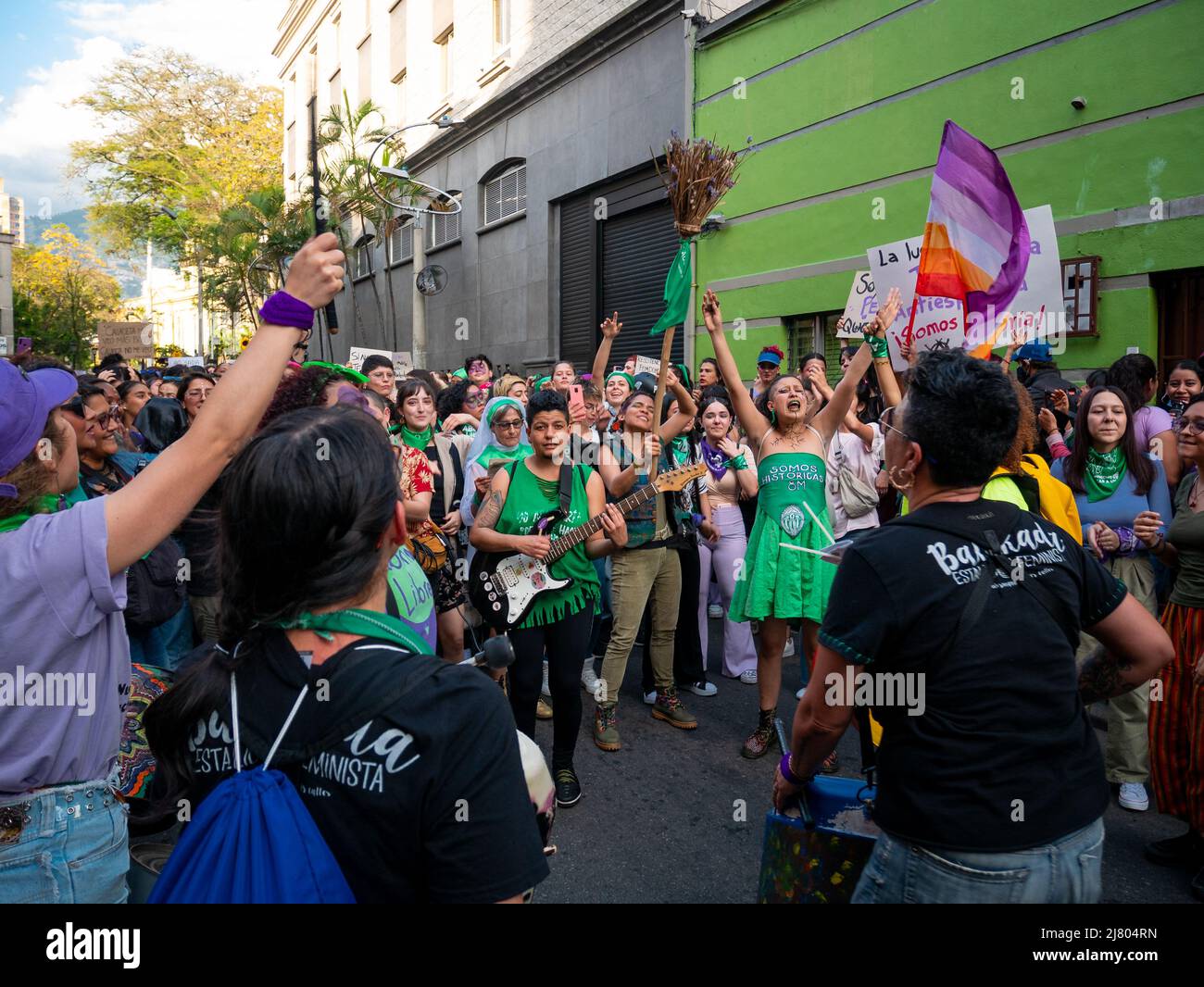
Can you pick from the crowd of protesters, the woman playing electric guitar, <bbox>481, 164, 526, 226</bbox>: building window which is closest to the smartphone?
the woman playing electric guitar

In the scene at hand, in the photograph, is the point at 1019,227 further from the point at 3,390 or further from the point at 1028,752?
the point at 3,390

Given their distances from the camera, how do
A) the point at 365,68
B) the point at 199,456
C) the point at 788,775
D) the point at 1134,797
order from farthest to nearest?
the point at 365,68 → the point at 1134,797 → the point at 788,775 → the point at 199,456

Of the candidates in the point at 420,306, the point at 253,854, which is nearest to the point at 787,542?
the point at 253,854

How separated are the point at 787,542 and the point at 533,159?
1460 cm

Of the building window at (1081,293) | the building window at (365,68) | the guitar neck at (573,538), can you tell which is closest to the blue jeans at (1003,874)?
the guitar neck at (573,538)

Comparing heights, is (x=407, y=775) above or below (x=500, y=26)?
below

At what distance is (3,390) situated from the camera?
1.71 m

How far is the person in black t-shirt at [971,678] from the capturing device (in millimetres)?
1923

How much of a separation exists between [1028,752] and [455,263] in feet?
67.8

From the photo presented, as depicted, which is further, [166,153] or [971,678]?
[166,153]

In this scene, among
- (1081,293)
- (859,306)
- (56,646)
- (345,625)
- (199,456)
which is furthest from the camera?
(1081,293)

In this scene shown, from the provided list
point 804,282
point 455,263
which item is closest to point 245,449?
point 804,282

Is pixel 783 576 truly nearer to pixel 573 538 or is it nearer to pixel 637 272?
pixel 573 538

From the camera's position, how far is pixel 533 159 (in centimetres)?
1755
